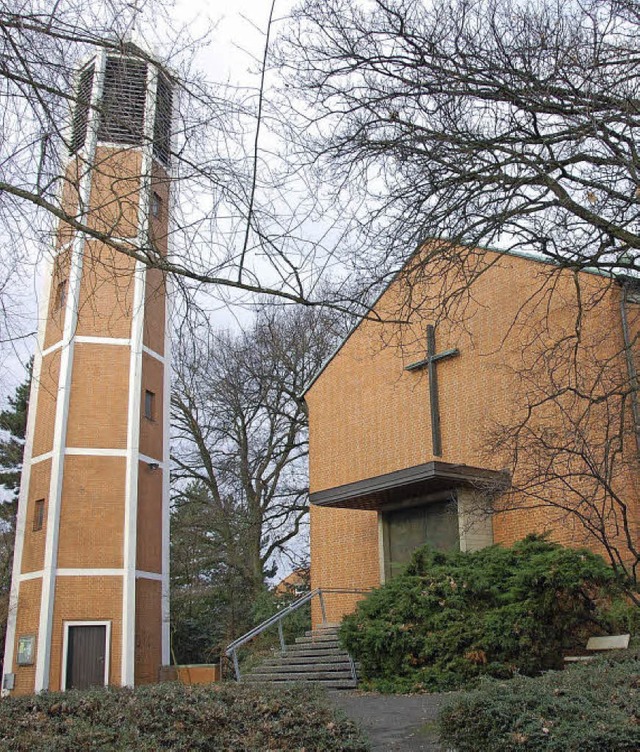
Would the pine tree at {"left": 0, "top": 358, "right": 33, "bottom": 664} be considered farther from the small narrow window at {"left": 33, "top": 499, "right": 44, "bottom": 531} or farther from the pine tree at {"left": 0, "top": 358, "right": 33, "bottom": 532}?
the small narrow window at {"left": 33, "top": 499, "right": 44, "bottom": 531}

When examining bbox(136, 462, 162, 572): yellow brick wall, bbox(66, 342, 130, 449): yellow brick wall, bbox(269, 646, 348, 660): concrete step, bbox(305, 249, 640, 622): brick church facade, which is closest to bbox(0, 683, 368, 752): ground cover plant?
bbox(305, 249, 640, 622): brick church facade

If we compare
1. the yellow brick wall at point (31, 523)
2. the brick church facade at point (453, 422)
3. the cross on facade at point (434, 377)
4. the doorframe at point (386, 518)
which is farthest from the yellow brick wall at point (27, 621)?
the cross on facade at point (434, 377)

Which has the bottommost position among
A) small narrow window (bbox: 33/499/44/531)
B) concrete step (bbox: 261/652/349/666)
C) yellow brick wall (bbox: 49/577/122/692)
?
concrete step (bbox: 261/652/349/666)

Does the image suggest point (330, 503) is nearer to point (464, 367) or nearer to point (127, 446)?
point (464, 367)

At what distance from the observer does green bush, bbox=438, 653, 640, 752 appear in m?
5.32

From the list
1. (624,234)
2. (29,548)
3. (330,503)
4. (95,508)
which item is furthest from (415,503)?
(29,548)

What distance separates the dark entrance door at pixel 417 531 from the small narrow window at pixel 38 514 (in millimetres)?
11218

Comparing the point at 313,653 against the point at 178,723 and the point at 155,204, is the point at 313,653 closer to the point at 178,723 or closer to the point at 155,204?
the point at 178,723

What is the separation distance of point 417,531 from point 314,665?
11.3ft

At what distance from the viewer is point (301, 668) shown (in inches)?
578

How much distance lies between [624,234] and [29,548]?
20021 mm

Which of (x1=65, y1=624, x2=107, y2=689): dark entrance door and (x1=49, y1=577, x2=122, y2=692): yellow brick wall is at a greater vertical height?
(x1=49, y1=577, x2=122, y2=692): yellow brick wall

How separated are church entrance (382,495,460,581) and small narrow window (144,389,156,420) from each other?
10793mm

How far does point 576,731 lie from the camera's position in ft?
17.8
